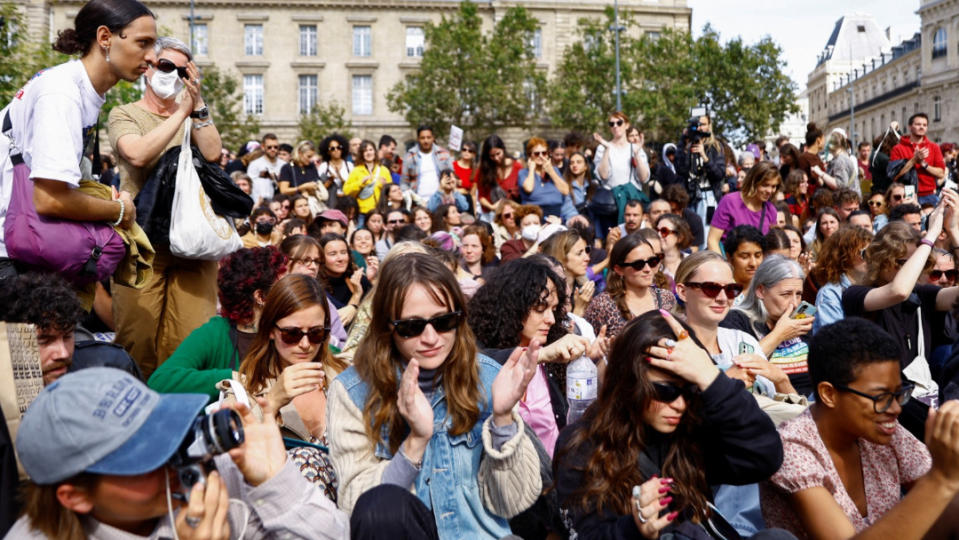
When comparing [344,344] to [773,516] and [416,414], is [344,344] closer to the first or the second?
[416,414]

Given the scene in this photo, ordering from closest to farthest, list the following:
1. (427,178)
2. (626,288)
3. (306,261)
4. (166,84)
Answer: (166,84), (626,288), (306,261), (427,178)

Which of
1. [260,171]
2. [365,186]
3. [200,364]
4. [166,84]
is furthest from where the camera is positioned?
[260,171]

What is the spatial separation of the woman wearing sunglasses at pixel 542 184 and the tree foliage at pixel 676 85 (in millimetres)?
32994

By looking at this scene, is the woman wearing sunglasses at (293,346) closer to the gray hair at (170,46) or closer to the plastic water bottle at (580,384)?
the plastic water bottle at (580,384)

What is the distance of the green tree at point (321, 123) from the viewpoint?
48.5 meters

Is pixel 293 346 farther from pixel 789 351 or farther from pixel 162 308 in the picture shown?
pixel 789 351

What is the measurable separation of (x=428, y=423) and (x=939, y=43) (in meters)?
99.0

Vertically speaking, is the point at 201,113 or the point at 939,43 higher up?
the point at 939,43

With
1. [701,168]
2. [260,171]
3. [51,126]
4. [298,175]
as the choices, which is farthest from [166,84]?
[260,171]

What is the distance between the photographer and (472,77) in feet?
149

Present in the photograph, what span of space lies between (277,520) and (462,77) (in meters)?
44.9

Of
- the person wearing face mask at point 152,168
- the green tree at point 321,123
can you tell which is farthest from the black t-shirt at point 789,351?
the green tree at point 321,123

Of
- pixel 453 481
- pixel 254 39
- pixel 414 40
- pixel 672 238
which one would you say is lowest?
pixel 453 481

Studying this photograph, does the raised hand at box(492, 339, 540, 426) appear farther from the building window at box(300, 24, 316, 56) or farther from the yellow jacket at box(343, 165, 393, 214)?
the building window at box(300, 24, 316, 56)
